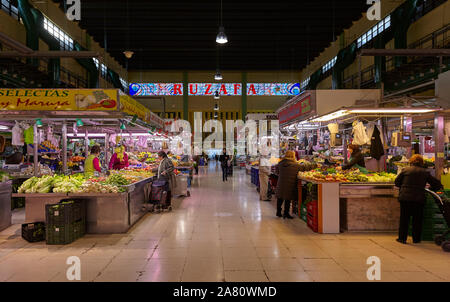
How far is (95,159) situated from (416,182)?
22.6ft

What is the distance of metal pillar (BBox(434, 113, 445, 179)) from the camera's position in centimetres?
559

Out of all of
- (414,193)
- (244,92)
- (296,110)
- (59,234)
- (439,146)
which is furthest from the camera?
(244,92)

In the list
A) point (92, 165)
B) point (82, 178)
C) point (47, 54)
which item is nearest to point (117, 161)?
point (92, 165)

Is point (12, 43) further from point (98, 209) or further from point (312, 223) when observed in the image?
point (312, 223)

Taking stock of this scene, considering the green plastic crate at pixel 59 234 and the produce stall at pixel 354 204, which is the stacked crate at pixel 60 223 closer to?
the green plastic crate at pixel 59 234

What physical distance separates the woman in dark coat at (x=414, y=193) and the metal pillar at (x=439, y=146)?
3.34 ft

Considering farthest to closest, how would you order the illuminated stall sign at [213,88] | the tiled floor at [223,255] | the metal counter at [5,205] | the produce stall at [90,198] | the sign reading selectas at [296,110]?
the illuminated stall sign at [213,88], the sign reading selectas at [296,110], the metal counter at [5,205], the produce stall at [90,198], the tiled floor at [223,255]

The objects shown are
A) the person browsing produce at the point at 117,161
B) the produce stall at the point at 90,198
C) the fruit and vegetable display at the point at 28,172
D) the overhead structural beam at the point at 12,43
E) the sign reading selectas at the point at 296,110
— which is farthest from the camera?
the person browsing produce at the point at 117,161

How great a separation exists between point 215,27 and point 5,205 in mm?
13133

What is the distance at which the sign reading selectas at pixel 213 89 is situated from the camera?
26.2 meters

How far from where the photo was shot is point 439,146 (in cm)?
561

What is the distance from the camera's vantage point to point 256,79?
27.0 m

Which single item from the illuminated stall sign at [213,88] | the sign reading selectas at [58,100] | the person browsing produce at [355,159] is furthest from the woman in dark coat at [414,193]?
the illuminated stall sign at [213,88]
